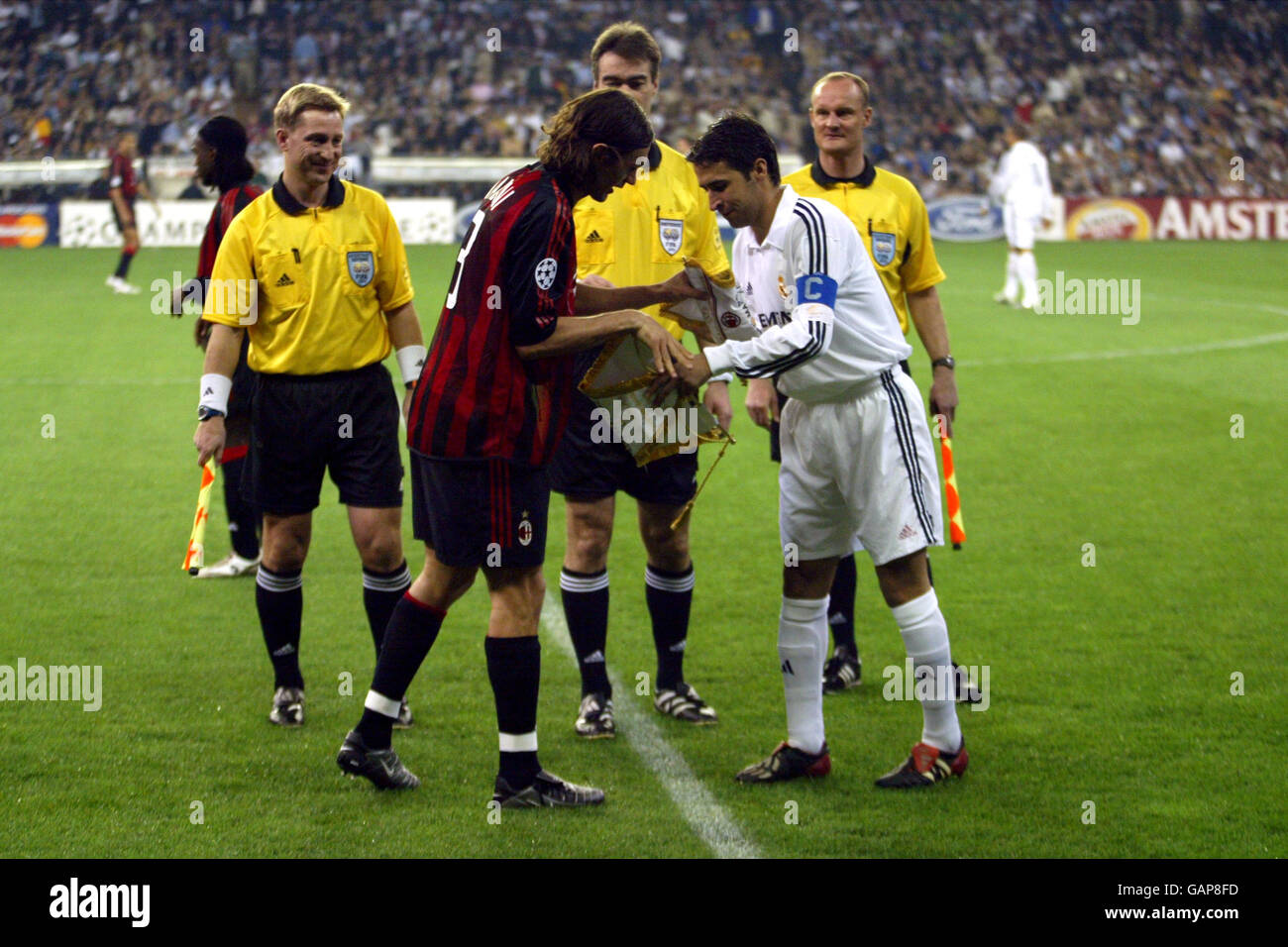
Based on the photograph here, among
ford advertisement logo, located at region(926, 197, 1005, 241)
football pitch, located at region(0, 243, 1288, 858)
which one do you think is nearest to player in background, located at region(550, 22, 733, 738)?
football pitch, located at region(0, 243, 1288, 858)

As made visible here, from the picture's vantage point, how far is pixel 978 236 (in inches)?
1128

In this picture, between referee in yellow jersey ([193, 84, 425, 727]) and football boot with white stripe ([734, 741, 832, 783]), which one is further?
referee in yellow jersey ([193, 84, 425, 727])

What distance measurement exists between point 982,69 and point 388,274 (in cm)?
3088

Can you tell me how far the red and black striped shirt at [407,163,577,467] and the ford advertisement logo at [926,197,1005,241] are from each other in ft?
82.1

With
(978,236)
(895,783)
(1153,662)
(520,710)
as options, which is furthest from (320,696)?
(978,236)

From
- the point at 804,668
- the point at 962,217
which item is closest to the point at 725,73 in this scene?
the point at 962,217

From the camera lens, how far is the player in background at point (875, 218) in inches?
217

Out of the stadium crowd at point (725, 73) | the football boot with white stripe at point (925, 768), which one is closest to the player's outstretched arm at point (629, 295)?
the football boot with white stripe at point (925, 768)

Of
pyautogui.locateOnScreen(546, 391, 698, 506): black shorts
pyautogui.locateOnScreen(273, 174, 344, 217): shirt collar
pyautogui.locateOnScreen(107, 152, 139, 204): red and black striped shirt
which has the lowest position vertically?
pyautogui.locateOnScreen(546, 391, 698, 506): black shorts

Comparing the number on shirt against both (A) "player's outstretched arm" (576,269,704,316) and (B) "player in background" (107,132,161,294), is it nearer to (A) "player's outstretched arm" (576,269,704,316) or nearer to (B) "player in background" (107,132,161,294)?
(A) "player's outstretched arm" (576,269,704,316)

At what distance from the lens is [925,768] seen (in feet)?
15.4

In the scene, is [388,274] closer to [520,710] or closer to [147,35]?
[520,710]

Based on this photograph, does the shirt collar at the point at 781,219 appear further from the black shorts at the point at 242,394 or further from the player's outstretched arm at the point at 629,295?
the black shorts at the point at 242,394

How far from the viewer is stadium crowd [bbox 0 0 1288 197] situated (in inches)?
1206
